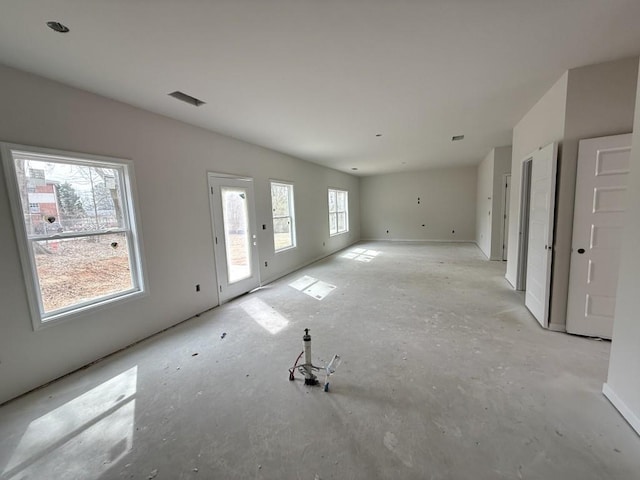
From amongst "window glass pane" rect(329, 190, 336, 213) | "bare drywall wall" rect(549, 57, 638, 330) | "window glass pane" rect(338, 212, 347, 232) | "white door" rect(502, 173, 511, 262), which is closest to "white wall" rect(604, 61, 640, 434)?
"bare drywall wall" rect(549, 57, 638, 330)

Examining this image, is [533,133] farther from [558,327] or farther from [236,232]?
[236,232]

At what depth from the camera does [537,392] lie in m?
2.00

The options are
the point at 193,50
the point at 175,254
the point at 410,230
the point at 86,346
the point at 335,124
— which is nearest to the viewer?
the point at 193,50

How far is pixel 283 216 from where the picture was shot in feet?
18.9

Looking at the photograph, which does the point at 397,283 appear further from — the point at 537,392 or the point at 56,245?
the point at 56,245

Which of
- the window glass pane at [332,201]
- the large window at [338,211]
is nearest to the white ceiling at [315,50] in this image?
the window glass pane at [332,201]

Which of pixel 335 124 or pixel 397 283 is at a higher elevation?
pixel 335 124

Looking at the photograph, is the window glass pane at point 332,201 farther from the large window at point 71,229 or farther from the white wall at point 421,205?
the large window at point 71,229

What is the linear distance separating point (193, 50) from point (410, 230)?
9114mm

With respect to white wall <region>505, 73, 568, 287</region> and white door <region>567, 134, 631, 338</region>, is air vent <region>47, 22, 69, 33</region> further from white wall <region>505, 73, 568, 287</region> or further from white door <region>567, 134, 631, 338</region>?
white door <region>567, 134, 631, 338</region>

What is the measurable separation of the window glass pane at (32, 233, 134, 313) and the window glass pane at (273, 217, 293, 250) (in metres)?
2.83

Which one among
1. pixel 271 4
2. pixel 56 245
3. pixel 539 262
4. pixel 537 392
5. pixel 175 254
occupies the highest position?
pixel 271 4

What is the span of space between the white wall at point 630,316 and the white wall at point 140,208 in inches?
163

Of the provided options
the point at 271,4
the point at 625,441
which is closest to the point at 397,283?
the point at 625,441
